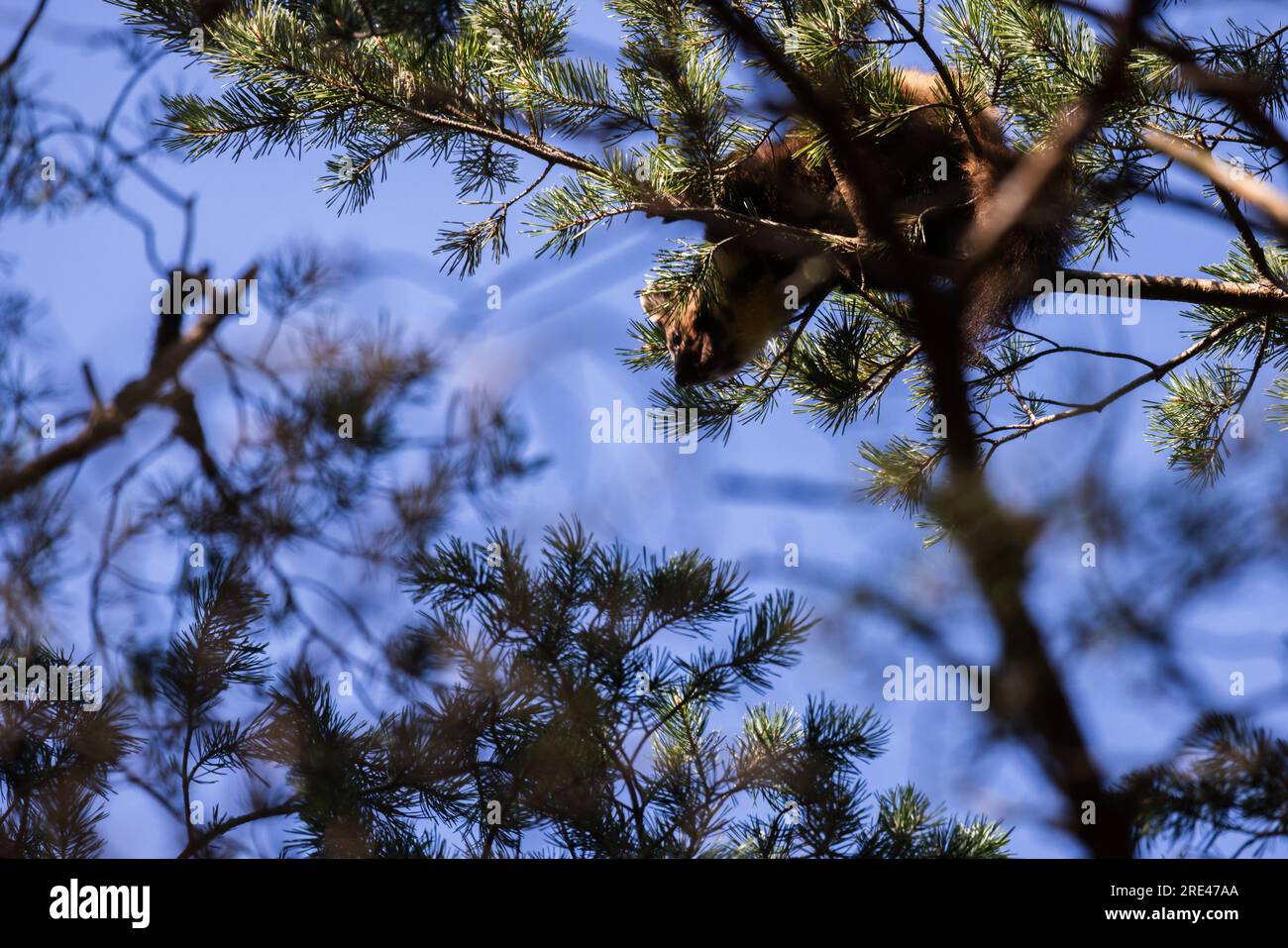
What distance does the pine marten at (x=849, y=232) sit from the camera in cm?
176

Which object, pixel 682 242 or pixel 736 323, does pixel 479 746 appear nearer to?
pixel 682 242

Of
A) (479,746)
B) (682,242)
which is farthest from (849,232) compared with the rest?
(479,746)

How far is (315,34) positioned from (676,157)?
0.59 metres

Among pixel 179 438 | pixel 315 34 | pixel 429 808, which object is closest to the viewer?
pixel 179 438

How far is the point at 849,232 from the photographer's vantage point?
192 centimetres

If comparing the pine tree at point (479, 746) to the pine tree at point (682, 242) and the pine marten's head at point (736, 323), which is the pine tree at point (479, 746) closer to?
the pine tree at point (682, 242)

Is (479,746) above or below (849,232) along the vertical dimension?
below

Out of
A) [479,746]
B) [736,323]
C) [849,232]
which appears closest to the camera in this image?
[479,746]

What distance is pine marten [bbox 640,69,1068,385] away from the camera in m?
1.76

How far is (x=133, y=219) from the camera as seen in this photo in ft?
4.59

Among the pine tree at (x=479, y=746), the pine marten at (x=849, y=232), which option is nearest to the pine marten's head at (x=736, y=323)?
the pine marten at (x=849, y=232)
